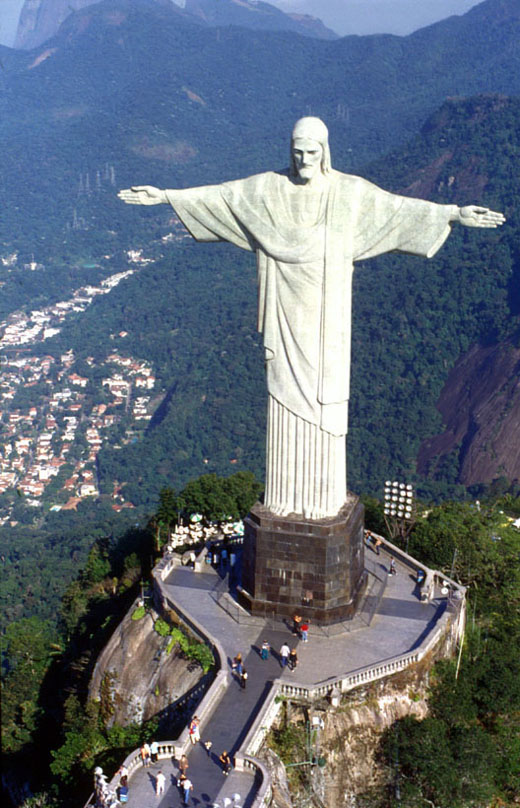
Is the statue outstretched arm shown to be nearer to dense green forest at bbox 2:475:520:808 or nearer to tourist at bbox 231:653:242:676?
dense green forest at bbox 2:475:520:808

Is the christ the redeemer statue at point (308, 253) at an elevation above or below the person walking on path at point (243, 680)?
above

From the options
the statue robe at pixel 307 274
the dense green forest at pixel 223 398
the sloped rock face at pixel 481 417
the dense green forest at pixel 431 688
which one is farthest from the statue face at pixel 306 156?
the sloped rock face at pixel 481 417

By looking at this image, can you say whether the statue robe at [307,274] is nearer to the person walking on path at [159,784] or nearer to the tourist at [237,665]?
the tourist at [237,665]

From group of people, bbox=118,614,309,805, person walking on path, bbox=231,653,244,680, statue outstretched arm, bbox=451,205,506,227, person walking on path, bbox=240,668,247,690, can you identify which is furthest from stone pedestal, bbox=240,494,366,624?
statue outstretched arm, bbox=451,205,506,227

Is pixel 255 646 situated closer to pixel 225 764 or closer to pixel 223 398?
pixel 225 764

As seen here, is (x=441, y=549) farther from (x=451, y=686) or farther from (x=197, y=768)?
(x=197, y=768)

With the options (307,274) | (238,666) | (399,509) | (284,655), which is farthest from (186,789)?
(399,509)
